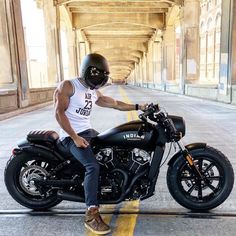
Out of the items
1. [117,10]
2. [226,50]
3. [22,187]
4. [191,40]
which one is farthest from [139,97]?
[22,187]

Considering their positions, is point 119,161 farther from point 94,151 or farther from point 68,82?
point 68,82

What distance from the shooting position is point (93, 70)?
3.05 m

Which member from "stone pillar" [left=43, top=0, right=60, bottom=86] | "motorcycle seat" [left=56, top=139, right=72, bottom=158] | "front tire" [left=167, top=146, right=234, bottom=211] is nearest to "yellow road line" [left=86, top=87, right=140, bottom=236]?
"front tire" [left=167, top=146, right=234, bottom=211]

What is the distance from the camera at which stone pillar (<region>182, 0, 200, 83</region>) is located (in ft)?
77.7

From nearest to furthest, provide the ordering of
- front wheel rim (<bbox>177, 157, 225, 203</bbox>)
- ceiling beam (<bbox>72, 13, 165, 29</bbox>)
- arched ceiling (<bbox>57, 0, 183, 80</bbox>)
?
1. front wheel rim (<bbox>177, 157, 225, 203</bbox>)
2. arched ceiling (<bbox>57, 0, 183, 80</bbox>)
3. ceiling beam (<bbox>72, 13, 165, 29</bbox>)

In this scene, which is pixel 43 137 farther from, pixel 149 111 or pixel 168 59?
pixel 168 59

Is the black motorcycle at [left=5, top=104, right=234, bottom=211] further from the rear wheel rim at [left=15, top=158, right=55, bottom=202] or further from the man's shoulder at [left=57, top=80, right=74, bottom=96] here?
the man's shoulder at [left=57, top=80, right=74, bottom=96]

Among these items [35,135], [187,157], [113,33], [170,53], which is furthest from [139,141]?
[113,33]

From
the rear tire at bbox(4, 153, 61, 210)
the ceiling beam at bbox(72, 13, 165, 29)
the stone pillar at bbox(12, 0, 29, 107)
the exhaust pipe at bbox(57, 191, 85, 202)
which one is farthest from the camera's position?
the ceiling beam at bbox(72, 13, 165, 29)

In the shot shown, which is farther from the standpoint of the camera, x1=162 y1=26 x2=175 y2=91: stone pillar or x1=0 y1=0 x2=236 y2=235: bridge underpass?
x1=162 y1=26 x2=175 y2=91: stone pillar

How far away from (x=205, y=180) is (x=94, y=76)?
1729 mm

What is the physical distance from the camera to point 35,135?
3.47 meters

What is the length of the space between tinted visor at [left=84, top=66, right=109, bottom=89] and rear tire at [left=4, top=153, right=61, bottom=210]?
111cm

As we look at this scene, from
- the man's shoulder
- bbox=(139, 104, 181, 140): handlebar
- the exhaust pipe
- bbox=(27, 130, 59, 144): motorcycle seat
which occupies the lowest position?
the exhaust pipe
